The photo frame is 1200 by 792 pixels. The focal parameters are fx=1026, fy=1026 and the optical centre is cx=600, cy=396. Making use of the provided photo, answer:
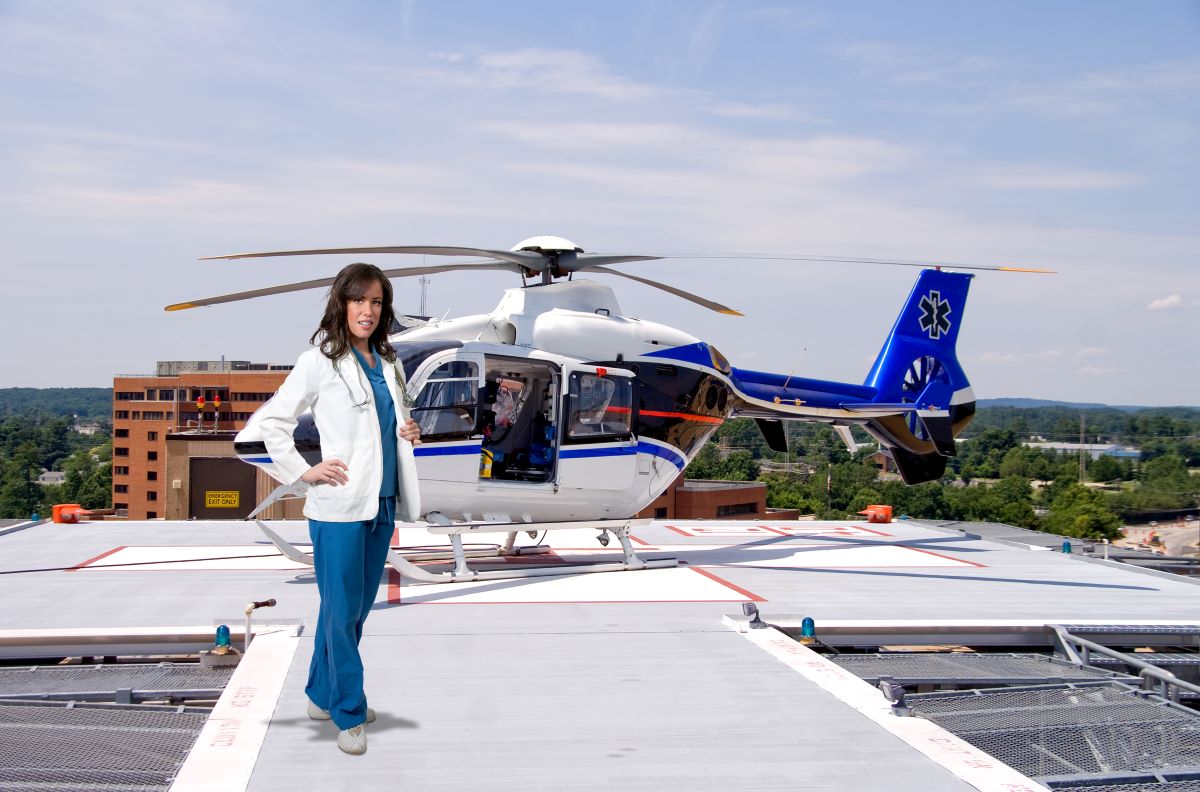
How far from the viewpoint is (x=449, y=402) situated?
1014cm

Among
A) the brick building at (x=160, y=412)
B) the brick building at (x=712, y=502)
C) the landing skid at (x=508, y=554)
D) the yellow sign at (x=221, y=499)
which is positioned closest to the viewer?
the landing skid at (x=508, y=554)

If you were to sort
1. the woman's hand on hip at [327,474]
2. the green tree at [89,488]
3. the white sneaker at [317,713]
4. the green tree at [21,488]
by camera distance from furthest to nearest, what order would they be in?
1. the green tree at [21,488]
2. the green tree at [89,488]
3. the white sneaker at [317,713]
4. the woman's hand on hip at [327,474]

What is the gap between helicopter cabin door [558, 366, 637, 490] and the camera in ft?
35.3

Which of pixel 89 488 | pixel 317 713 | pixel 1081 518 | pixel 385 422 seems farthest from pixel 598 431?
pixel 89 488

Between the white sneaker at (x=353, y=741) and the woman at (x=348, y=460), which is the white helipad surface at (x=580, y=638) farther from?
the woman at (x=348, y=460)

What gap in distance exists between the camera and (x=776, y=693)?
231 inches

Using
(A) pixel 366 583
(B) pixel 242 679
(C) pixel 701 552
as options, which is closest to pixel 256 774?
(A) pixel 366 583

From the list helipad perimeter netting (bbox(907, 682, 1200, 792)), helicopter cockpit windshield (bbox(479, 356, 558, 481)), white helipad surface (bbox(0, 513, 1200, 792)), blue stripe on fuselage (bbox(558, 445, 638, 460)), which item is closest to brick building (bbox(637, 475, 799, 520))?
white helipad surface (bbox(0, 513, 1200, 792))

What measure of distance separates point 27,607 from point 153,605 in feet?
3.19

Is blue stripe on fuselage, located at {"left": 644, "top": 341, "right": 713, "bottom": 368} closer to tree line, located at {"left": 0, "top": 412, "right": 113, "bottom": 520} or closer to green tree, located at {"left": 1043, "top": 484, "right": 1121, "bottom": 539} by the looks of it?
green tree, located at {"left": 1043, "top": 484, "right": 1121, "bottom": 539}

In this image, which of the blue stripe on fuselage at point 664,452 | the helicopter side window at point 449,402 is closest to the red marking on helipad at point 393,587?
the helicopter side window at point 449,402

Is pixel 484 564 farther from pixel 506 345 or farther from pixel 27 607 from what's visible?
pixel 27 607

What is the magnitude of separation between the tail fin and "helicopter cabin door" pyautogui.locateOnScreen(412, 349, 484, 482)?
6758mm

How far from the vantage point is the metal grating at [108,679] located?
6.09 metres
